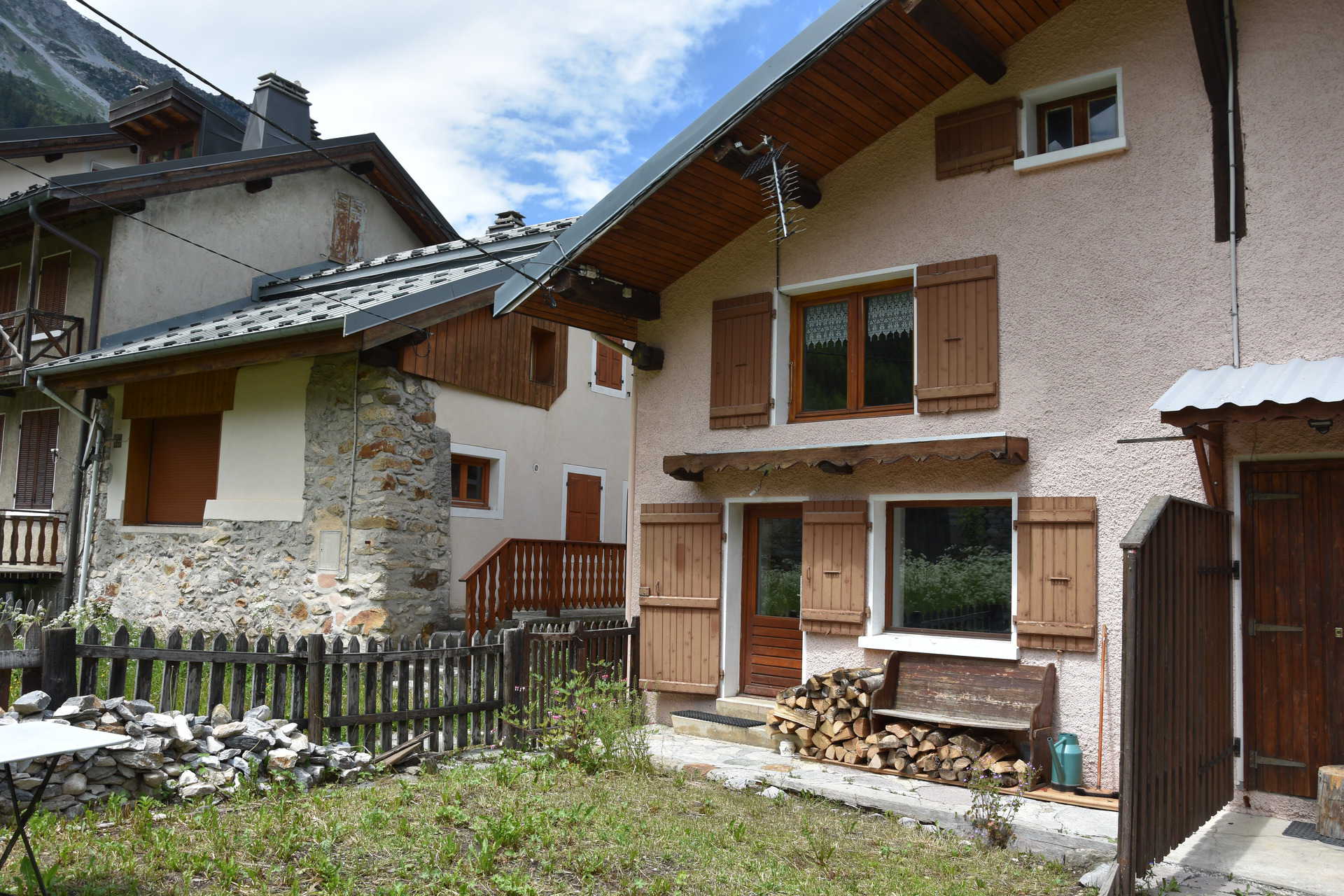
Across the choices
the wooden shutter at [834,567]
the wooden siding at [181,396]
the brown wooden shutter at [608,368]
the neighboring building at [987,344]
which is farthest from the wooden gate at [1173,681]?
the wooden siding at [181,396]

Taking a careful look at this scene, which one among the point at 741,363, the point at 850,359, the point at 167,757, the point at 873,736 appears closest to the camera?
the point at 167,757

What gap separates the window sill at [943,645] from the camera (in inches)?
271

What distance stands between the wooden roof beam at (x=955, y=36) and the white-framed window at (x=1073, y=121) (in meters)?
0.33

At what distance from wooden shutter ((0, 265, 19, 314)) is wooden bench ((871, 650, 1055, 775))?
46.4 ft

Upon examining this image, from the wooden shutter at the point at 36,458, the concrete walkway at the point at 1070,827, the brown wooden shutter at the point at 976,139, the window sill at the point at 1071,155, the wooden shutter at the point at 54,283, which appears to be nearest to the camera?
the concrete walkway at the point at 1070,827

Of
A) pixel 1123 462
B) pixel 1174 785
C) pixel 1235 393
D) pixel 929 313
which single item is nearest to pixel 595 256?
pixel 929 313

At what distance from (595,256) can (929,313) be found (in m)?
2.84

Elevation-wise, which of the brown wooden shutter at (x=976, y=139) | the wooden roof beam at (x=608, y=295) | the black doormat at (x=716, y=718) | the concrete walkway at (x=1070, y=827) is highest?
the brown wooden shutter at (x=976, y=139)

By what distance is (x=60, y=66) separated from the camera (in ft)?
160

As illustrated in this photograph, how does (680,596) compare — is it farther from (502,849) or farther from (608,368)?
(608,368)

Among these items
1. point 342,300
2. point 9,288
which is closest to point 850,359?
point 342,300

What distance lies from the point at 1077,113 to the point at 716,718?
5493mm

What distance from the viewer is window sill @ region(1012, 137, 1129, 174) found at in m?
6.77

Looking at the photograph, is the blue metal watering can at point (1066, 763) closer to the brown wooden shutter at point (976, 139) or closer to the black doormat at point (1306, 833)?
the black doormat at point (1306, 833)
